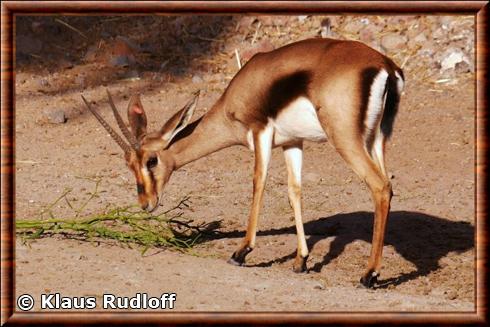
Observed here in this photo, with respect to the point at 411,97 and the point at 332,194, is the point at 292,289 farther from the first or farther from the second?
the point at 411,97

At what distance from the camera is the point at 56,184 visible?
9555mm

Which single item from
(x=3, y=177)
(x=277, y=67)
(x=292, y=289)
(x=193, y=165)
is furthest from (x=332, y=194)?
(x=3, y=177)

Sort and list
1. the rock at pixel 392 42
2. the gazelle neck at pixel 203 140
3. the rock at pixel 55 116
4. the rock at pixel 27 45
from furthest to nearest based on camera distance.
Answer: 1. the rock at pixel 27 45
2. the rock at pixel 392 42
3. the rock at pixel 55 116
4. the gazelle neck at pixel 203 140

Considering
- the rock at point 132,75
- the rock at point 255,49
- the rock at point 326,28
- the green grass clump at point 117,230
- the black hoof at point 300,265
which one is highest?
the rock at point 326,28

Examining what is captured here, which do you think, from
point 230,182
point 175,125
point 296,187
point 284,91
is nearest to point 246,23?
point 230,182

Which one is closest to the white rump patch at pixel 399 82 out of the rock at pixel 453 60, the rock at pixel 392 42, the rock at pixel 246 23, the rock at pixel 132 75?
the rock at pixel 453 60

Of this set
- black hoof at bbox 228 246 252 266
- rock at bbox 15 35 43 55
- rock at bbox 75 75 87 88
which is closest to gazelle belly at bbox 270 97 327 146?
black hoof at bbox 228 246 252 266

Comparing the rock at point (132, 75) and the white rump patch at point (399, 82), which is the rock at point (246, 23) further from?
the white rump patch at point (399, 82)

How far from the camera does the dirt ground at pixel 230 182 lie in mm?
6750

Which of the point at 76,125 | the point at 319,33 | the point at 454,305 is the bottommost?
the point at 454,305

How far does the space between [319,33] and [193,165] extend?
149 inches

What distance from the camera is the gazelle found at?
23.1ft

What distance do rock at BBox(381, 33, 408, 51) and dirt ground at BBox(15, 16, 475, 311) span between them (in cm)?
9

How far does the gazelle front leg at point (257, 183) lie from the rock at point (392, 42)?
5.78 meters
